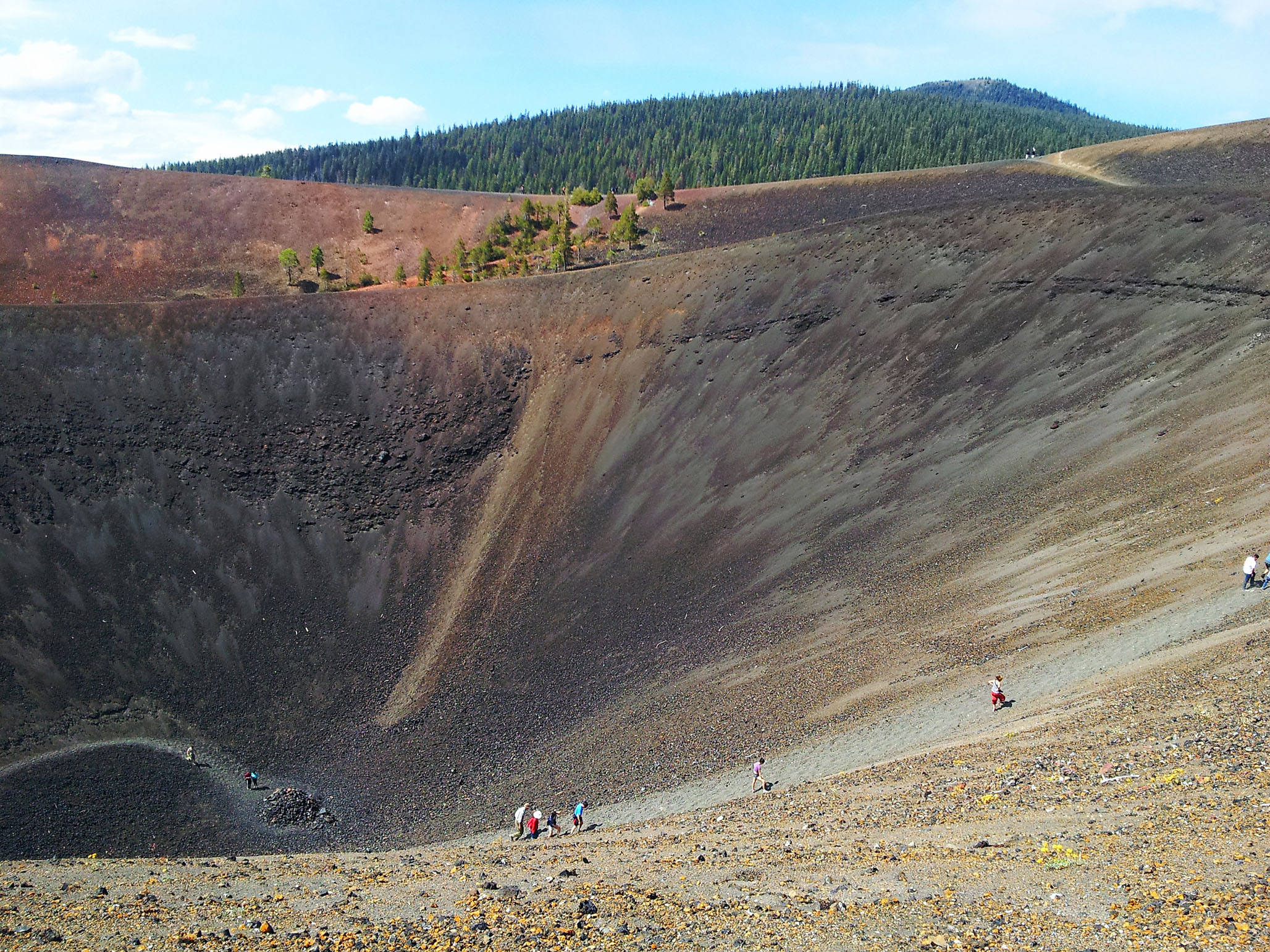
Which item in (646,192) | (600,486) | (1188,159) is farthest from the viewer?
(646,192)

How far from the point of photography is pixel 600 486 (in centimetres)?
4581

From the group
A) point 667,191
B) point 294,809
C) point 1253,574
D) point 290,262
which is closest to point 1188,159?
point 667,191

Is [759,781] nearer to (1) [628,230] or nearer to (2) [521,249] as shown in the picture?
(1) [628,230]

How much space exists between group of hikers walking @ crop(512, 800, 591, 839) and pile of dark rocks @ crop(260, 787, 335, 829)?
27.6ft

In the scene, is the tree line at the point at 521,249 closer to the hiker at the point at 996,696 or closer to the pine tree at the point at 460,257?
the pine tree at the point at 460,257

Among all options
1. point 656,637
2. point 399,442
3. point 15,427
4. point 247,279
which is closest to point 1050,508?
point 656,637

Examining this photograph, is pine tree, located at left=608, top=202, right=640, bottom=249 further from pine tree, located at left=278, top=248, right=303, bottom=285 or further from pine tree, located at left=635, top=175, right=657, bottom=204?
pine tree, located at left=278, top=248, right=303, bottom=285

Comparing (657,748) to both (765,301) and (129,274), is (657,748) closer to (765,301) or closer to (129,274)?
(765,301)

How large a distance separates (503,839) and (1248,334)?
37737mm

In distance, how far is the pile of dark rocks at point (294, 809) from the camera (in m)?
31.5

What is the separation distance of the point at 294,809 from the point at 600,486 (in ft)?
69.5

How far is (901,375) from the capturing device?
45.8 m

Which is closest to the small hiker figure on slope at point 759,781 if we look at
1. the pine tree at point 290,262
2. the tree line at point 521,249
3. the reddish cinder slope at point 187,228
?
the tree line at point 521,249

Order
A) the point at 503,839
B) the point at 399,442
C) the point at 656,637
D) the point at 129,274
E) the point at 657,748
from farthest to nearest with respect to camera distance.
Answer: the point at 129,274, the point at 399,442, the point at 656,637, the point at 657,748, the point at 503,839
